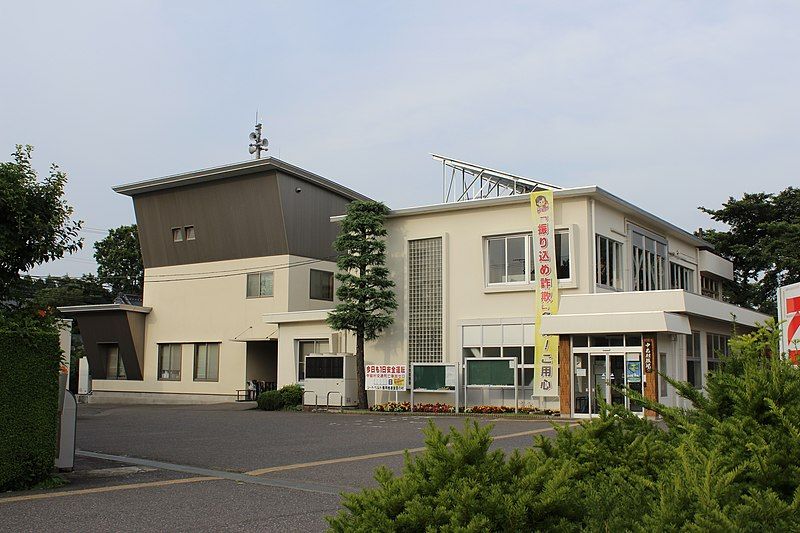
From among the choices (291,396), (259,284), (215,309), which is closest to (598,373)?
(291,396)

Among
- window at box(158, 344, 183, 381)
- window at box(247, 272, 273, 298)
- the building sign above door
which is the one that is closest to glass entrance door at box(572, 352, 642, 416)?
the building sign above door

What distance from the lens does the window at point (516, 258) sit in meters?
28.1

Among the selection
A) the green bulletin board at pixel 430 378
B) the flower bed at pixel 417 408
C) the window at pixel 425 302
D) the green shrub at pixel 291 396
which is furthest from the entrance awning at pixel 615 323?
the green shrub at pixel 291 396

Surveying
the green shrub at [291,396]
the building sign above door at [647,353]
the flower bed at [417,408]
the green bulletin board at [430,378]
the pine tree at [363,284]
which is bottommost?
the flower bed at [417,408]

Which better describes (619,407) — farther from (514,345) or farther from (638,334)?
(514,345)

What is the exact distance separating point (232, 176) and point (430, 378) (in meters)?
16.1

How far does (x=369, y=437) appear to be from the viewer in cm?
1827

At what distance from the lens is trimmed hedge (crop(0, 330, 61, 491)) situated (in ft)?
33.6

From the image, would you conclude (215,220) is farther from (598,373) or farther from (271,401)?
(598,373)

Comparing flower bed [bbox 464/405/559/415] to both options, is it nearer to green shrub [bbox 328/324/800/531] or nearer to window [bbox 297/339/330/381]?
window [bbox 297/339/330/381]

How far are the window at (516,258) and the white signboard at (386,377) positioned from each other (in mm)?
4658

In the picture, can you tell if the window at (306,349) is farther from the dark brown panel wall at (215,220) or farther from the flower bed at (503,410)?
the flower bed at (503,410)

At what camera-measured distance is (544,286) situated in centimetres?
2745

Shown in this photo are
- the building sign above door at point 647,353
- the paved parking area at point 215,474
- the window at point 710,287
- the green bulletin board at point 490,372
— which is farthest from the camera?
the window at point 710,287
